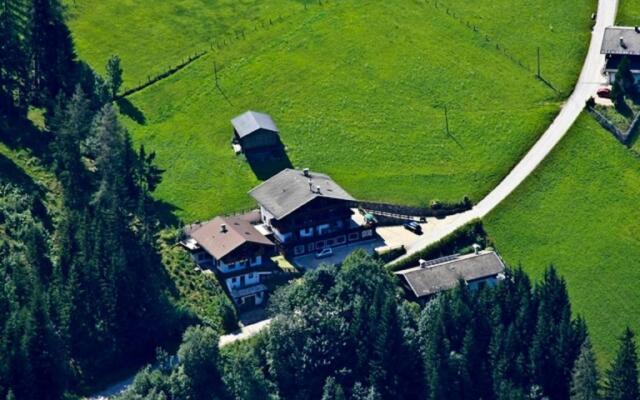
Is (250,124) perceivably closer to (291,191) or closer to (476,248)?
(291,191)

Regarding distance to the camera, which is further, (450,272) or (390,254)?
(390,254)

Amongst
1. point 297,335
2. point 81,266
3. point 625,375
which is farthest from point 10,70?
point 625,375

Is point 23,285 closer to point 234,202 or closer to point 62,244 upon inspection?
point 62,244

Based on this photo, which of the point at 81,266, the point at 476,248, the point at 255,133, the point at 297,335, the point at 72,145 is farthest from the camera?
the point at 255,133

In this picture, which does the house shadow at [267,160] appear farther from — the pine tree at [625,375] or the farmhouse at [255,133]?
the pine tree at [625,375]

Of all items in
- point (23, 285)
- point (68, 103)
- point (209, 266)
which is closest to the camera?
point (23, 285)

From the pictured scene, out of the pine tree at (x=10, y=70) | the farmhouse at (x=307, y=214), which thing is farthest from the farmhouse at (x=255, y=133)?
the pine tree at (x=10, y=70)

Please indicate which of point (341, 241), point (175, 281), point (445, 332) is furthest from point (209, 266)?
point (445, 332)

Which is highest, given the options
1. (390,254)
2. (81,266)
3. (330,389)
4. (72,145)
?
(72,145)
